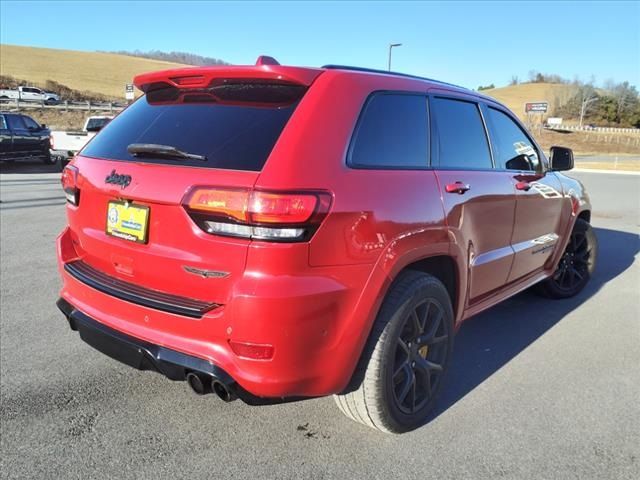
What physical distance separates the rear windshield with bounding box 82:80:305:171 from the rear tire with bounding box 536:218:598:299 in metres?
3.63

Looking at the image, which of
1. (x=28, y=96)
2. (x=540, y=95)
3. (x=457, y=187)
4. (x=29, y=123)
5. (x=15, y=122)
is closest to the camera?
(x=457, y=187)

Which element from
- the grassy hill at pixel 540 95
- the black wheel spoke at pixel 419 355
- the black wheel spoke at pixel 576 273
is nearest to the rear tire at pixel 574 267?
the black wheel spoke at pixel 576 273

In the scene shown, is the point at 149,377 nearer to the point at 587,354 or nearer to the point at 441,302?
the point at 441,302

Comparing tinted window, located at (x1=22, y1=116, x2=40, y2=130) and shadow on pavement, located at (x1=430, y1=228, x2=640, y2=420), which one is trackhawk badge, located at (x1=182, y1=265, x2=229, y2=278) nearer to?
shadow on pavement, located at (x1=430, y1=228, x2=640, y2=420)

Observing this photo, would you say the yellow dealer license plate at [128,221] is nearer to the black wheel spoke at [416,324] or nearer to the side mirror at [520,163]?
the black wheel spoke at [416,324]

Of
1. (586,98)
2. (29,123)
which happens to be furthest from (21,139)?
(586,98)

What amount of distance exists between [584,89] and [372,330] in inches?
4185

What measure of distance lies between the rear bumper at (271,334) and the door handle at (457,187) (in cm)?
85

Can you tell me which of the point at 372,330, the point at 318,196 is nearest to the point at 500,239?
the point at 372,330

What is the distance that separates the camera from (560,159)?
4.43 metres

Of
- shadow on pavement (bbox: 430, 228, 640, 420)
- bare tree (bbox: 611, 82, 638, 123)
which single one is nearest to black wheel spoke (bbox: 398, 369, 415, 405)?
shadow on pavement (bbox: 430, 228, 640, 420)

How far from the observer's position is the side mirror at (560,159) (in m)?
4.42

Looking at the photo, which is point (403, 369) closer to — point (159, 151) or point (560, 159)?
point (159, 151)

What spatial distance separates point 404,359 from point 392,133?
1164mm
